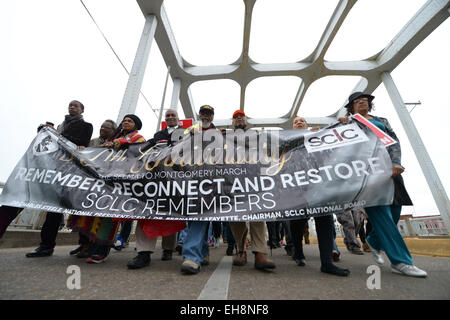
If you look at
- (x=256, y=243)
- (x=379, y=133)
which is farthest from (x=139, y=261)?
(x=379, y=133)

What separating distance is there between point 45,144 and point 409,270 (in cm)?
368

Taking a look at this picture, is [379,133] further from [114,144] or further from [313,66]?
[313,66]

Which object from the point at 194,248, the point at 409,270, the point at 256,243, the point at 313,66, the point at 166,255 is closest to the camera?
the point at 409,270

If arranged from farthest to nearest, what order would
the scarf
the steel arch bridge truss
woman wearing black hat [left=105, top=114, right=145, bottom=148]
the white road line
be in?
1. the steel arch bridge truss
2. the scarf
3. woman wearing black hat [left=105, top=114, right=145, bottom=148]
4. the white road line

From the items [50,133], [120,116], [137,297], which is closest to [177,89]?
[120,116]

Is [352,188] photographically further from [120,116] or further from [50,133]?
[120,116]

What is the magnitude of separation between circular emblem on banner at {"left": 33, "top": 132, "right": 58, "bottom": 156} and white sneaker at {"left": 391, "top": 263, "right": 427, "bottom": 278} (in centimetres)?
349

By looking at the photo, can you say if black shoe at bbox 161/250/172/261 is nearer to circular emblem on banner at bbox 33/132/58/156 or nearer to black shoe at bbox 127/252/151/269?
black shoe at bbox 127/252/151/269

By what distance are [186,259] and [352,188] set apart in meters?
1.50

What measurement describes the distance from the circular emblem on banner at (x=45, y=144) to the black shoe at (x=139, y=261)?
159 cm

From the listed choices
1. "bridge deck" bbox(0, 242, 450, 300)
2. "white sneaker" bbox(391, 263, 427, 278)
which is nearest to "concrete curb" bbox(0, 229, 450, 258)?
"bridge deck" bbox(0, 242, 450, 300)

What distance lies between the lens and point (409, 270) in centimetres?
142

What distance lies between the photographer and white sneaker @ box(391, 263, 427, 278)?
4.54ft

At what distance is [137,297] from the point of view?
0.92 m
